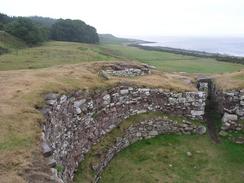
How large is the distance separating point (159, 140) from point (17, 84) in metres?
8.64

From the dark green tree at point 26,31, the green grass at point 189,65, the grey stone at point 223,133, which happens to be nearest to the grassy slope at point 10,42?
the dark green tree at point 26,31

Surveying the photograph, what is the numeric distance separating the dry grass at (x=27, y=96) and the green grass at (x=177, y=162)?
13.5 feet

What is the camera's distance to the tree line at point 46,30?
262ft

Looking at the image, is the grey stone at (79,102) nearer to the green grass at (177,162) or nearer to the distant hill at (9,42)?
the green grass at (177,162)

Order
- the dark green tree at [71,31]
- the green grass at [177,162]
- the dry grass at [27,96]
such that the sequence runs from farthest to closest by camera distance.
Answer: the dark green tree at [71,31] < the green grass at [177,162] < the dry grass at [27,96]

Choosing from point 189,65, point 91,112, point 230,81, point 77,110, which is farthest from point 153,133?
point 189,65

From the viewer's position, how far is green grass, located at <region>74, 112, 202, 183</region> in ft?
55.8

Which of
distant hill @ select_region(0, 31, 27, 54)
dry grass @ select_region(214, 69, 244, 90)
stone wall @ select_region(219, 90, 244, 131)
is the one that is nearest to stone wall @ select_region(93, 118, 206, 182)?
stone wall @ select_region(219, 90, 244, 131)

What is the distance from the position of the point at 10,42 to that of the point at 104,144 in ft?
190

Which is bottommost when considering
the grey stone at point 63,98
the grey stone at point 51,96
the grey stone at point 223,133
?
the grey stone at point 223,133

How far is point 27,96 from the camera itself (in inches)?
677

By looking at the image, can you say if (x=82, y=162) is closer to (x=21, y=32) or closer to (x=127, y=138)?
(x=127, y=138)

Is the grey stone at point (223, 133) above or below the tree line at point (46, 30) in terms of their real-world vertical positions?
below

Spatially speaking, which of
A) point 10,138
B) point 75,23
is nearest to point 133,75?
point 10,138
